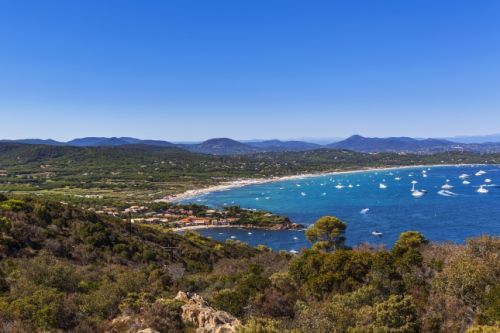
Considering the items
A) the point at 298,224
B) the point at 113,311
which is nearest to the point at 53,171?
the point at 298,224

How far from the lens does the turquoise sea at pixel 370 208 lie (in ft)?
240

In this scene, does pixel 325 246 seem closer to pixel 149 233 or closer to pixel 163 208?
pixel 149 233

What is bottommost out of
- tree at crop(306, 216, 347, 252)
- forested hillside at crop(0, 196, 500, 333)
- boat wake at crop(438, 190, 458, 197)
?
boat wake at crop(438, 190, 458, 197)

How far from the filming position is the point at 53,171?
182250 millimetres

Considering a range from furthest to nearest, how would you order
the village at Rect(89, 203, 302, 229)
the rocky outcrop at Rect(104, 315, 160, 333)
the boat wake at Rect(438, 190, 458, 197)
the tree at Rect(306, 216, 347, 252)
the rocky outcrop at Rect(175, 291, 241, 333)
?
the boat wake at Rect(438, 190, 458, 197) → the village at Rect(89, 203, 302, 229) → the tree at Rect(306, 216, 347, 252) → the rocky outcrop at Rect(104, 315, 160, 333) → the rocky outcrop at Rect(175, 291, 241, 333)

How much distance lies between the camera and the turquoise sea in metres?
73.2

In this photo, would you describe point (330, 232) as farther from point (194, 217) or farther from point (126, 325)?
point (194, 217)

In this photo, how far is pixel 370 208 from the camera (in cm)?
10362

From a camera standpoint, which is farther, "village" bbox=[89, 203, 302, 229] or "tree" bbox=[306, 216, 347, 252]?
"village" bbox=[89, 203, 302, 229]

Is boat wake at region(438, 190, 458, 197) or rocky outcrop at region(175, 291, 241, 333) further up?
rocky outcrop at region(175, 291, 241, 333)

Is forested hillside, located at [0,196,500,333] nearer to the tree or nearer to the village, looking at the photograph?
the tree

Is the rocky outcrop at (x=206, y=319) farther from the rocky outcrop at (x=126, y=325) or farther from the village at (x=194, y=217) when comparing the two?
the village at (x=194, y=217)

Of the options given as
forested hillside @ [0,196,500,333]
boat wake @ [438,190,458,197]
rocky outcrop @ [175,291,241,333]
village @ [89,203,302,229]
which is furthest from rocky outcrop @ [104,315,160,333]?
boat wake @ [438,190,458,197]

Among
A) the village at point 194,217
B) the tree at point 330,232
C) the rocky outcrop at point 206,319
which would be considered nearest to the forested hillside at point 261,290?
the rocky outcrop at point 206,319
